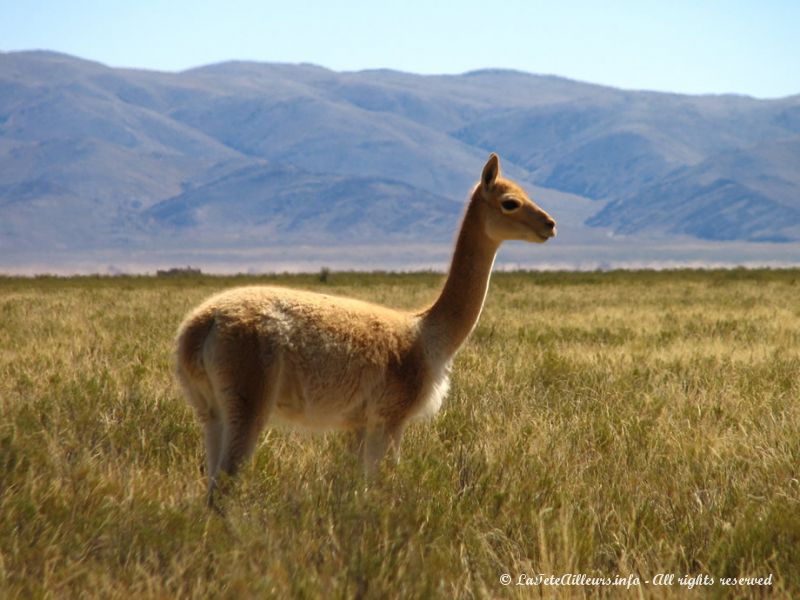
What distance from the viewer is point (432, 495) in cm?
594

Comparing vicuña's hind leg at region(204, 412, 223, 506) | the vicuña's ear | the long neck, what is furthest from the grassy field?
the vicuña's ear

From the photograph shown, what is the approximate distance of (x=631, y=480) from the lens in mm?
6660

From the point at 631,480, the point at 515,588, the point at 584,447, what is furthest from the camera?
the point at 584,447

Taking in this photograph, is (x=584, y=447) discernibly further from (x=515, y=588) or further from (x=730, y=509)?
(x=515, y=588)

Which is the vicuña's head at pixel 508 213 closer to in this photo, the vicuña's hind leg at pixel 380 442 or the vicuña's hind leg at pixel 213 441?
the vicuña's hind leg at pixel 380 442

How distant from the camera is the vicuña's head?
7367 millimetres

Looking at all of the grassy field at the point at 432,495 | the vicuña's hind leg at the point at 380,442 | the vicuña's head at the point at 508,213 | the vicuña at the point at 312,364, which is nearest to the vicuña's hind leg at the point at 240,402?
the vicuña at the point at 312,364

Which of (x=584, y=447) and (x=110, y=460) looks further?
(x=584, y=447)

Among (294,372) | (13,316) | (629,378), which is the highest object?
(294,372)

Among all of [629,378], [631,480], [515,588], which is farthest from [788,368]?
[515,588]

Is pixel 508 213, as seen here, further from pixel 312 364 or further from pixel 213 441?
pixel 213 441

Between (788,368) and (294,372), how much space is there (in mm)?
7160

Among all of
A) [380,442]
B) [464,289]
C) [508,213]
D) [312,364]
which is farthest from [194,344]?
[508,213]

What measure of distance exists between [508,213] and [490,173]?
28cm
